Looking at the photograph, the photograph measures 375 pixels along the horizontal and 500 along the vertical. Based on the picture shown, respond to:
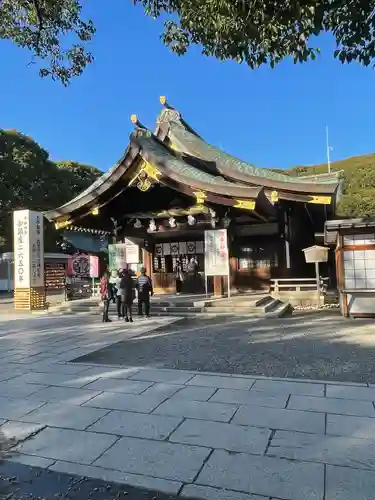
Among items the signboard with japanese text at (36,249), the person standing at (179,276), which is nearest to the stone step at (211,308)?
the signboard with japanese text at (36,249)

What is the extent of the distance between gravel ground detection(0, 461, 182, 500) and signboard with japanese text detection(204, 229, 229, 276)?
395 inches

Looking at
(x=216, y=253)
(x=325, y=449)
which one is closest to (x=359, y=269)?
(x=216, y=253)

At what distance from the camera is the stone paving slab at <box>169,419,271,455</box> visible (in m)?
3.48

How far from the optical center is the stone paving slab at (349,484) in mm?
2723

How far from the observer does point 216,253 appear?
1309 cm

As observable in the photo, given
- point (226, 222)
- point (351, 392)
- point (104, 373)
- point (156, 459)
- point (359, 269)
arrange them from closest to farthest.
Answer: point (156, 459) < point (351, 392) < point (104, 373) < point (359, 269) < point (226, 222)

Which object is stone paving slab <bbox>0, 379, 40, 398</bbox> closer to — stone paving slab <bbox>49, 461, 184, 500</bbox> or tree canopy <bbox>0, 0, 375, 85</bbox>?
stone paving slab <bbox>49, 461, 184, 500</bbox>

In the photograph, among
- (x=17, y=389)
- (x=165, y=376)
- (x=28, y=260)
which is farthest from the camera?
(x=28, y=260)

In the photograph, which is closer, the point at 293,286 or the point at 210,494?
the point at 210,494

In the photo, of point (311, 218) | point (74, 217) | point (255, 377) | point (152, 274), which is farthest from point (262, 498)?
point (311, 218)

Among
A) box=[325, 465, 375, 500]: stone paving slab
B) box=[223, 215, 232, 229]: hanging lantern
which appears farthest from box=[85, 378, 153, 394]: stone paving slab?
box=[223, 215, 232, 229]: hanging lantern

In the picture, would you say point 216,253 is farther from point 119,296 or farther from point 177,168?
point 119,296

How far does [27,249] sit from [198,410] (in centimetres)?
1248

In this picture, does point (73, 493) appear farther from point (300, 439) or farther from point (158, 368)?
point (158, 368)
